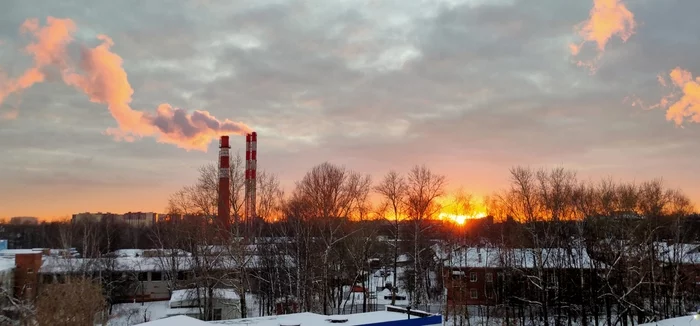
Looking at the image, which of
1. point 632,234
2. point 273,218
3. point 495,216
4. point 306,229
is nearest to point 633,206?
point 632,234

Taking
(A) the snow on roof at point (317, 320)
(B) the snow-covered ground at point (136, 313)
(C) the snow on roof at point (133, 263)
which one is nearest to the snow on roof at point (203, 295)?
(B) the snow-covered ground at point (136, 313)

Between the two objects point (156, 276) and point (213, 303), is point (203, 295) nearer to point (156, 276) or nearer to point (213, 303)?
point (213, 303)

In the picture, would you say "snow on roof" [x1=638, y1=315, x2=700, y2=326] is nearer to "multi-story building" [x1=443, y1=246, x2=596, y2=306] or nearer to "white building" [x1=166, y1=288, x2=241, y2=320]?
"multi-story building" [x1=443, y1=246, x2=596, y2=306]

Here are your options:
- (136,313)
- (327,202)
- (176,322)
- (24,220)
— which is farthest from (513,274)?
(24,220)

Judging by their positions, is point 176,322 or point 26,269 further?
point 26,269

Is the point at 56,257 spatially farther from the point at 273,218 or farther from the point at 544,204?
the point at 544,204

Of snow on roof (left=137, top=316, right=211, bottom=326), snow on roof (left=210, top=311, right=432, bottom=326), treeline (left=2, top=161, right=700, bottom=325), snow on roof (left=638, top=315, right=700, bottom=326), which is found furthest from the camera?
treeline (left=2, top=161, right=700, bottom=325)

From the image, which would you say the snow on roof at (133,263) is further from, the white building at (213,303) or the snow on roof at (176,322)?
the snow on roof at (176,322)

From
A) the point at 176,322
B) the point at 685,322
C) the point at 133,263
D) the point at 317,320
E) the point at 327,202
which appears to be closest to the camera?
the point at 176,322

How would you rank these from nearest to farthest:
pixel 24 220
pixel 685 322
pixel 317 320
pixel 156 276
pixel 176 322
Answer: pixel 176 322, pixel 317 320, pixel 685 322, pixel 156 276, pixel 24 220

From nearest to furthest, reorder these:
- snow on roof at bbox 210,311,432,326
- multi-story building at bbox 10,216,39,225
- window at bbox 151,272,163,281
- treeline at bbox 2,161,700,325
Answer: snow on roof at bbox 210,311,432,326 < treeline at bbox 2,161,700,325 < window at bbox 151,272,163,281 < multi-story building at bbox 10,216,39,225

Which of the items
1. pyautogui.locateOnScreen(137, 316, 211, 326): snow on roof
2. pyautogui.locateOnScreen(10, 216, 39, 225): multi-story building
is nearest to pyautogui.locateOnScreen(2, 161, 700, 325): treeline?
pyautogui.locateOnScreen(137, 316, 211, 326): snow on roof

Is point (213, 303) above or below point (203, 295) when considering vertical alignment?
below

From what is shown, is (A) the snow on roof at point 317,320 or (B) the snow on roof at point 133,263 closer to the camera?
(A) the snow on roof at point 317,320
